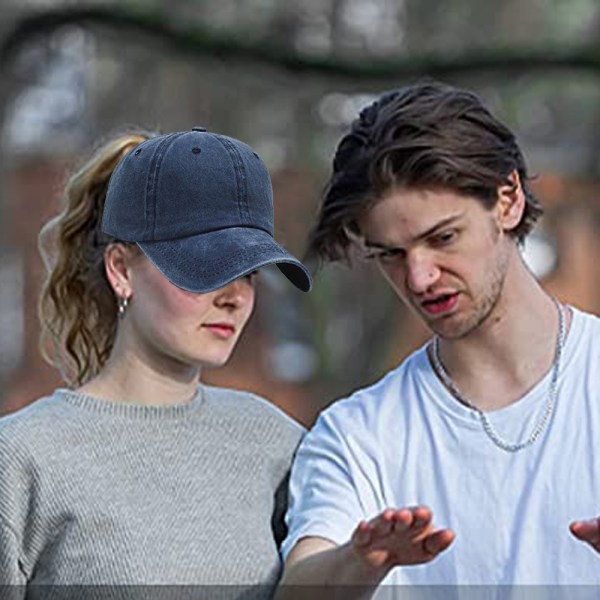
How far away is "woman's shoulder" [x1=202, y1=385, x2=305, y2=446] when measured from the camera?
2479 mm

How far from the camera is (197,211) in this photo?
226cm

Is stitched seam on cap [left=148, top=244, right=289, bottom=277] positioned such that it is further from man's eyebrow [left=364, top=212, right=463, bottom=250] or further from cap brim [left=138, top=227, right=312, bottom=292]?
man's eyebrow [left=364, top=212, right=463, bottom=250]

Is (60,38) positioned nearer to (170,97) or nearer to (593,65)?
(593,65)

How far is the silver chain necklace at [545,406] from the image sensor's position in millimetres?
2332

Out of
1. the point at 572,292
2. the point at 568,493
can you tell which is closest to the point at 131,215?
the point at 568,493

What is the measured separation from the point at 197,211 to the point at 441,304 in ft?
1.26

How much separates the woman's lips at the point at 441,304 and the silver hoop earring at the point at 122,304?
0.44 metres

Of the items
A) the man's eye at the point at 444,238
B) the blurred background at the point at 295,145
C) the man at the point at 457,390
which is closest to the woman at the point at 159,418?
the man at the point at 457,390

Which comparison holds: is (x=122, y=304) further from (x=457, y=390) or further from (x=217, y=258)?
(x=457, y=390)

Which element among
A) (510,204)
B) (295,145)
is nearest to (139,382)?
(510,204)

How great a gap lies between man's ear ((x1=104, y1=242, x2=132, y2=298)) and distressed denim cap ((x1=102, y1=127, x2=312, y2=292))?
0.23 feet

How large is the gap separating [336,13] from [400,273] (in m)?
6.18

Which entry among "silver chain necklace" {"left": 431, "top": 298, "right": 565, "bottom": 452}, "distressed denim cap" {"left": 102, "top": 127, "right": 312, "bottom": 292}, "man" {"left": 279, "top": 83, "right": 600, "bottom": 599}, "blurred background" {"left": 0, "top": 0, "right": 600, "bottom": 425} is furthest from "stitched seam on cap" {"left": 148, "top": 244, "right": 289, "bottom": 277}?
"blurred background" {"left": 0, "top": 0, "right": 600, "bottom": 425}

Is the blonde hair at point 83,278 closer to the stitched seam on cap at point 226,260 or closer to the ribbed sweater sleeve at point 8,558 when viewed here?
the stitched seam on cap at point 226,260
